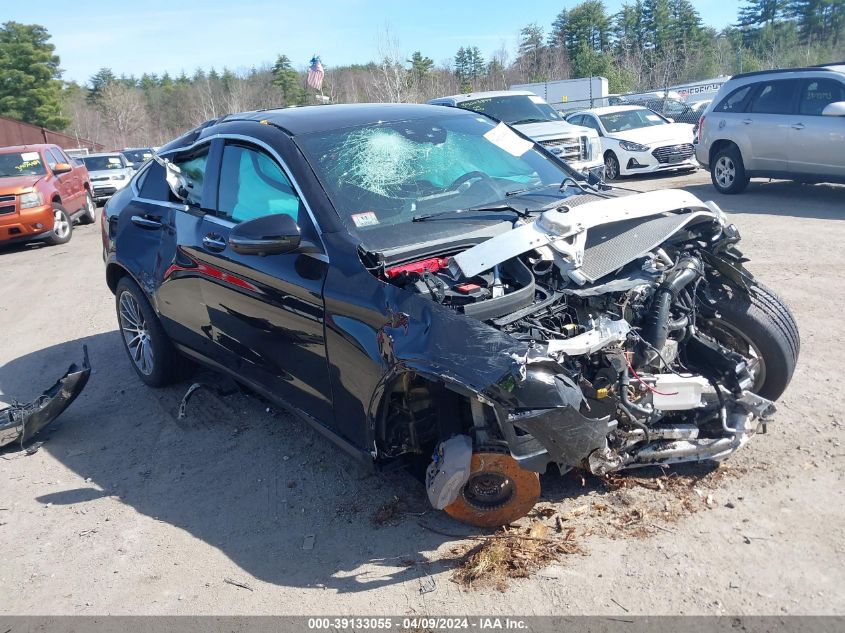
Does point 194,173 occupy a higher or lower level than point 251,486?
higher

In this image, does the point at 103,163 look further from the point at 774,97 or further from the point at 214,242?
the point at 214,242

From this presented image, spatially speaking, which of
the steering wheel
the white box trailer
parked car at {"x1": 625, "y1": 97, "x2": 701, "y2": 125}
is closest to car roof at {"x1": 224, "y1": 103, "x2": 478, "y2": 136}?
the steering wheel

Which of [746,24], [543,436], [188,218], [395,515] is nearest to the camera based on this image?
[543,436]

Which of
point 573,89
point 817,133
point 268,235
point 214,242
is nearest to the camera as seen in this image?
point 268,235

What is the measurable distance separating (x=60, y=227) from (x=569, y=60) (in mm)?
45251

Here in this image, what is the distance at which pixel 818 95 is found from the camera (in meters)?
10.9

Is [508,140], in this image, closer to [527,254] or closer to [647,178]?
[527,254]

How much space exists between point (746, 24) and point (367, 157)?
6639 cm

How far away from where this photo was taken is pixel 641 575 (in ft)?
9.83

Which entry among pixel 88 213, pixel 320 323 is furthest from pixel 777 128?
pixel 88 213

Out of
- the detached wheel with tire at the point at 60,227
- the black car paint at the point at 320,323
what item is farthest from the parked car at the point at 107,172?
the black car paint at the point at 320,323

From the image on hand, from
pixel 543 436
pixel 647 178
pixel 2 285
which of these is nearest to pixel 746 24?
pixel 647 178

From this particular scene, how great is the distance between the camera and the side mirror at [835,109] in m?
10.0

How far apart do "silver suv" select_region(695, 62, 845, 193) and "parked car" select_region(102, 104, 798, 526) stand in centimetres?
781
